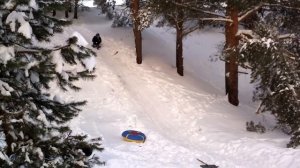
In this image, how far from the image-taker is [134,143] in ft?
43.4

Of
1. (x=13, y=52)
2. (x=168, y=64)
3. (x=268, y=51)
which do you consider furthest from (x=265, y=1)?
(x=13, y=52)

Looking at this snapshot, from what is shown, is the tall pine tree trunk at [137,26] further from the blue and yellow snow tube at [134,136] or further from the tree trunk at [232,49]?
the blue and yellow snow tube at [134,136]

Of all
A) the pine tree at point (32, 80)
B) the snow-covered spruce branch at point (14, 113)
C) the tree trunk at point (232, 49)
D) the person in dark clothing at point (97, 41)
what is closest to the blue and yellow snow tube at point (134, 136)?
the tree trunk at point (232, 49)

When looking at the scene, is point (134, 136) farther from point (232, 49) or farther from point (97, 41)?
point (97, 41)

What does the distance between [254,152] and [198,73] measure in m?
13.9

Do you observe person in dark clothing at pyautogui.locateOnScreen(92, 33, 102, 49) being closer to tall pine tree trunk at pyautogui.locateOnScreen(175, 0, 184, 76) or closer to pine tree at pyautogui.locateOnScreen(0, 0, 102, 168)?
tall pine tree trunk at pyautogui.locateOnScreen(175, 0, 184, 76)

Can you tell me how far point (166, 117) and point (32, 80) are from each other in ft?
36.8

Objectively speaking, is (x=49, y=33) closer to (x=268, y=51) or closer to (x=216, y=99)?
(x=268, y=51)

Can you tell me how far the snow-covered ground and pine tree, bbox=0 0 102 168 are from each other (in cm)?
271

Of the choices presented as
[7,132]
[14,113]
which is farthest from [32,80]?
[7,132]

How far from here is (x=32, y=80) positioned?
539 cm

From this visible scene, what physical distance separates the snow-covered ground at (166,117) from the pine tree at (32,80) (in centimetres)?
271

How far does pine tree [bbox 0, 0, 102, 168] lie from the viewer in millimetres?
4914

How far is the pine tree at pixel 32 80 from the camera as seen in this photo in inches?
193
